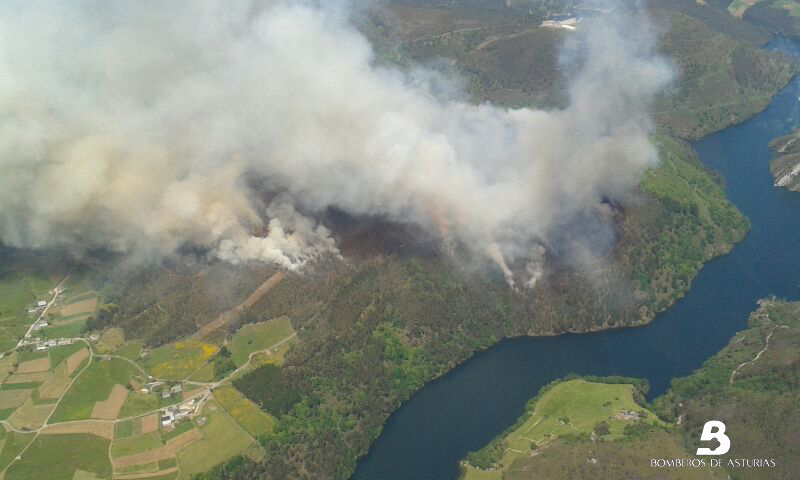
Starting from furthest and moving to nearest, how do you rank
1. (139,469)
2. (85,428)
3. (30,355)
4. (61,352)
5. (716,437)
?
(61,352)
(30,355)
(85,428)
(139,469)
(716,437)

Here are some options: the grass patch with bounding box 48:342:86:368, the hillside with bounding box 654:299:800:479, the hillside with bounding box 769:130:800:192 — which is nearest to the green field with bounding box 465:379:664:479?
the hillside with bounding box 654:299:800:479

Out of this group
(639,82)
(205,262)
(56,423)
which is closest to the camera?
(56,423)

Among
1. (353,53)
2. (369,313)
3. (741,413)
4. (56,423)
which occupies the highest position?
(353,53)

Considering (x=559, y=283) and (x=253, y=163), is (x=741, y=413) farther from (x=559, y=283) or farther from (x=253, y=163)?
(x=253, y=163)

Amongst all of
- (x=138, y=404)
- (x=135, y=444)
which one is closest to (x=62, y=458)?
(x=135, y=444)

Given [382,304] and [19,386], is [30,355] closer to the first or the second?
[19,386]

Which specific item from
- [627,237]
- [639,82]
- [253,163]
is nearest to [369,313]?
[253,163]

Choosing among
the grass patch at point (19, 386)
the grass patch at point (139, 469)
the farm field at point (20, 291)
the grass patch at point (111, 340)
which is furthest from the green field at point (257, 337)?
the farm field at point (20, 291)
